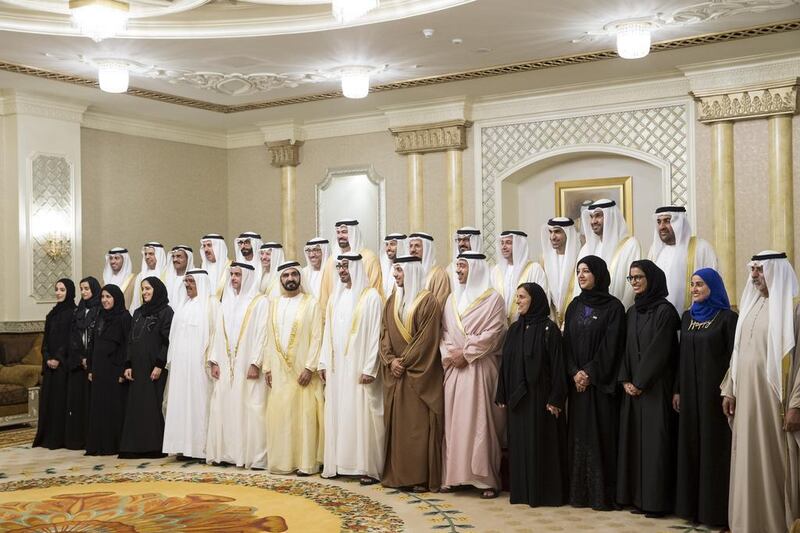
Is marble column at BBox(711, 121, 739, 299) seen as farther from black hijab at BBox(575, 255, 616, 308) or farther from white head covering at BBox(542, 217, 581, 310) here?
black hijab at BBox(575, 255, 616, 308)

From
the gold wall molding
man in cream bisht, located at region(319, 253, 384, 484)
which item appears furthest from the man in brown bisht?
the gold wall molding

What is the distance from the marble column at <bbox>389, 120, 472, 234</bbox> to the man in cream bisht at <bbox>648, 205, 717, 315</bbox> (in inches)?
170

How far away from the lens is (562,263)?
6.82 metres

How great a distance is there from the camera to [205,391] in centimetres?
760

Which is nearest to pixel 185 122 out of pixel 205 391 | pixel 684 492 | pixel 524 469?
pixel 205 391

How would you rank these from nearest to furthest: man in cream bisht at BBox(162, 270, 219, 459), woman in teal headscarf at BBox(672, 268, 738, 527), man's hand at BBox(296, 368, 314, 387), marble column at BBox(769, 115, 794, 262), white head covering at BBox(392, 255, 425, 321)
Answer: woman in teal headscarf at BBox(672, 268, 738, 527) < white head covering at BBox(392, 255, 425, 321) < man's hand at BBox(296, 368, 314, 387) < man in cream bisht at BBox(162, 270, 219, 459) < marble column at BBox(769, 115, 794, 262)

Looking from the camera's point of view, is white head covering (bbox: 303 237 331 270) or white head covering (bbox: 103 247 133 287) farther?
white head covering (bbox: 103 247 133 287)

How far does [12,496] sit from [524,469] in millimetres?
3343

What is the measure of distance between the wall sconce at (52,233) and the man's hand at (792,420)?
7667mm

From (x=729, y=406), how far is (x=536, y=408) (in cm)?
121

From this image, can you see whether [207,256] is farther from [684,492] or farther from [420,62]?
[684,492]

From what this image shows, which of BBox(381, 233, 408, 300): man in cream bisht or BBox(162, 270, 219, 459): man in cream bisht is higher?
BBox(381, 233, 408, 300): man in cream bisht

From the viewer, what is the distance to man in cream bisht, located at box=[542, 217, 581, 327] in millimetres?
6727

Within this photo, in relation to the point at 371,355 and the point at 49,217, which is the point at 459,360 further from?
the point at 49,217
